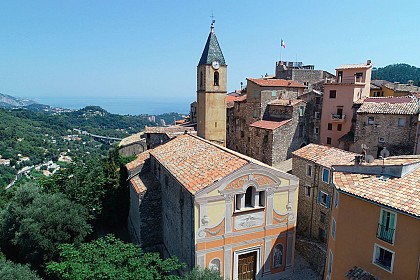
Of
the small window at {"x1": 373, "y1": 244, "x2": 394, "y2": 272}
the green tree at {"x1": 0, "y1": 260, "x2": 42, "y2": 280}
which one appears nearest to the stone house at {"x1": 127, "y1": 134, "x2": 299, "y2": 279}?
the small window at {"x1": 373, "y1": 244, "x2": 394, "y2": 272}

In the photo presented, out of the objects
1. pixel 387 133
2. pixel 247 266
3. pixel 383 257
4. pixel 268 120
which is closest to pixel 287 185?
pixel 247 266

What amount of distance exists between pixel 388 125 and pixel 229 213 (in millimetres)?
21710

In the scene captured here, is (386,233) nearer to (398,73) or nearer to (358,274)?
(358,274)

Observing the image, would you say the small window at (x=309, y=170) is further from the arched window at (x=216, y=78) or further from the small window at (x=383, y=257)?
the arched window at (x=216, y=78)

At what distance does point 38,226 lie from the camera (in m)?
23.5

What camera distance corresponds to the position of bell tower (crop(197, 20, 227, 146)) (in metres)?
28.8

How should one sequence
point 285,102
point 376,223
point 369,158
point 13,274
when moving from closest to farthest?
1. point 376,223
2. point 369,158
3. point 13,274
4. point 285,102

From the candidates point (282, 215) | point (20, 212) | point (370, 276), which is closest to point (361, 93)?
point (282, 215)

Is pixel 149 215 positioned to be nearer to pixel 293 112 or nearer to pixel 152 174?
pixel 152 174

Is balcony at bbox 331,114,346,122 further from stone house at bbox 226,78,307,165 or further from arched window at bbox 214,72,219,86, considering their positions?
arched window at bbox 214,72,219,86

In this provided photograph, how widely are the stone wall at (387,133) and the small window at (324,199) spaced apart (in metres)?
12.6

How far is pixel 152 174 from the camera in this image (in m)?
27.2

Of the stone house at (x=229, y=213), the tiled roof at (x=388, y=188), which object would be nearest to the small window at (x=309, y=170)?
the stone house at (x=229, y=213)

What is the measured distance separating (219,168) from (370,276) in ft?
32.1
